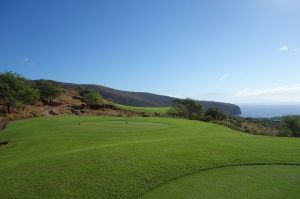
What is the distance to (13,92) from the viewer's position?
56.5 meters

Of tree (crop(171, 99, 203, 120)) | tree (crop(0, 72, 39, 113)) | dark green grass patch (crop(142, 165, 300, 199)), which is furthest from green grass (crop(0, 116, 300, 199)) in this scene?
tree (crop(171, 99, 203, 120))

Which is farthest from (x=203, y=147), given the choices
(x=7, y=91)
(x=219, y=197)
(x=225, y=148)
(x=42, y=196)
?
(x=7, y=91)

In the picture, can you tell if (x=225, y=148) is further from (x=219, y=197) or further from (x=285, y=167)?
(x=219, y=197)

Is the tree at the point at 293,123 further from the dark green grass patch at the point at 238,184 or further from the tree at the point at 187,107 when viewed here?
the dark green grass patch at the point at 238,184

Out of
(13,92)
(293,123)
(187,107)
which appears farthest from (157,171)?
(187,107)

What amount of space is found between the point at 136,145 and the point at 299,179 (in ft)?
32.0

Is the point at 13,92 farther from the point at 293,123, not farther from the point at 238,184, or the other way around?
the point at 293,123

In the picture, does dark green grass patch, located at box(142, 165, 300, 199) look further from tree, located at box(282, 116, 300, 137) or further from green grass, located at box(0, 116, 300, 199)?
tree, located at box(282, 116, 300, 137)

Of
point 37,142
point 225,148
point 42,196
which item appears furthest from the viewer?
point 37,142

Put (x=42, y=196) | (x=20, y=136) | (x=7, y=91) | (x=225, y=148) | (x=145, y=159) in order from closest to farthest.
A: 1. (x=42, y=196)
2. (x=145, y=159)
3. (x=225, y=148)
4. (x=20, y=136)
5. (x=7, y=91)

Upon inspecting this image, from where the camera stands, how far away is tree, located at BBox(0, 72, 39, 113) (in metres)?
55.5

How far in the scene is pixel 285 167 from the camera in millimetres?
13492

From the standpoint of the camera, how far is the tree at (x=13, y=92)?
5549cm

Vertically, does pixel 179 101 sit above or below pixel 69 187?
above
